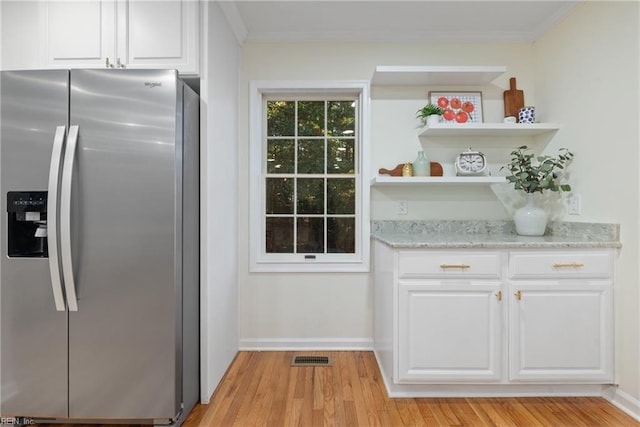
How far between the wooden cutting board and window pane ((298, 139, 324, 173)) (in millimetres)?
1518

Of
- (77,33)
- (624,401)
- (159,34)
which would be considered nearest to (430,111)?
(159,34)

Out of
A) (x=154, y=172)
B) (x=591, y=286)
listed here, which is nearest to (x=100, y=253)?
(x=154, y=172)

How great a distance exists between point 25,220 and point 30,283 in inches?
12.7

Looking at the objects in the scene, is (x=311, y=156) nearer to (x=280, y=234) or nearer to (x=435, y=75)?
(x=280, y=234)

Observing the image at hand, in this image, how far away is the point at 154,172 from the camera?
1.78 meters

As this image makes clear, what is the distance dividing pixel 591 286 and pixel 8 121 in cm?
331

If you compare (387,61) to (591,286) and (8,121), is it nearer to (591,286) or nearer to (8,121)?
(591,286)

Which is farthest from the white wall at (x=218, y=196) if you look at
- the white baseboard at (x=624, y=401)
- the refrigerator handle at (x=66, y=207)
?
the white baseboard at (x=624, y=401)

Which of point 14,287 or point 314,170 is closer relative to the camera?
point 14,287

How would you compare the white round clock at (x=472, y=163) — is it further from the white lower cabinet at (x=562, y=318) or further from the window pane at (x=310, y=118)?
the window pane at (x=310, y=118)

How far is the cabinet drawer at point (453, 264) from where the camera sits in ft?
6.89

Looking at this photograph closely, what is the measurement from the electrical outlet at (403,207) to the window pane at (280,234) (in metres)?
0.92

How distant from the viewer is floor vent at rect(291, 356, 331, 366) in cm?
262

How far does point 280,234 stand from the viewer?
3.04m
